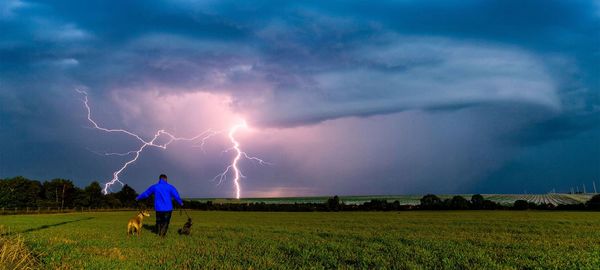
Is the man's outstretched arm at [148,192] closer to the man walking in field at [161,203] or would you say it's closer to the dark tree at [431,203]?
the man walking in field at [161,203]

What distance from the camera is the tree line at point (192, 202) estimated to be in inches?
2484

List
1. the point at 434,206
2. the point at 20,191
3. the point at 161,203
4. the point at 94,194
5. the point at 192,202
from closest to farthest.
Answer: the point at 161,203 < the point at 434,206 < the point at 192,202 < the point at 20,191 < the point at 94,194

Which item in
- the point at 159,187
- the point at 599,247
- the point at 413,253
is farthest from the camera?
the point at 159,187

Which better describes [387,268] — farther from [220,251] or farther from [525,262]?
[220,251]

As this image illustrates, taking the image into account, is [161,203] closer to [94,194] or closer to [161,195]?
[161,195]

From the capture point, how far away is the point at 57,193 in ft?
401

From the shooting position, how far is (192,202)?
270ft

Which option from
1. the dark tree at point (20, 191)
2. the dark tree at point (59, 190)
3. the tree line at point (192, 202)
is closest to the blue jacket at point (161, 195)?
the tree line at point (192, 202)

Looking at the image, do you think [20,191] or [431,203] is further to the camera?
[20,191]

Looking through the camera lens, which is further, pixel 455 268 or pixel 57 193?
pixel 57 193

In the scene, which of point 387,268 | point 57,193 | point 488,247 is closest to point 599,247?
point 488,247

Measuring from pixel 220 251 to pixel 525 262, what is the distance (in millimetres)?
7131

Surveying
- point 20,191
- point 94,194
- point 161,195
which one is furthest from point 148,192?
point 94,194

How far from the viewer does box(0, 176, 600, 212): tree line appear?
6309cm
